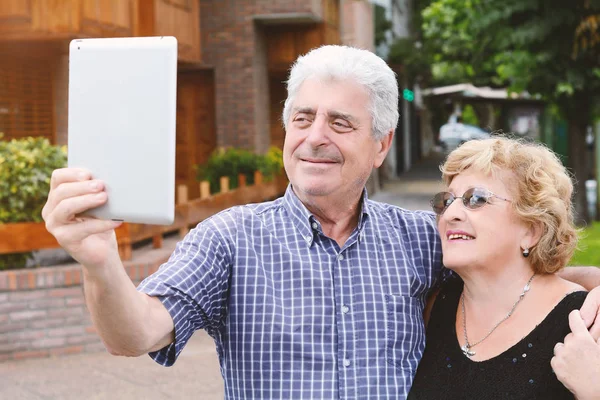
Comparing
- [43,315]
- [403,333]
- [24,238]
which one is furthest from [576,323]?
[24,238]

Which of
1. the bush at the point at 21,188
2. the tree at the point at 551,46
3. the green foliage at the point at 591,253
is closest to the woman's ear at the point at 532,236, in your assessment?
the bush at the point at 21,188

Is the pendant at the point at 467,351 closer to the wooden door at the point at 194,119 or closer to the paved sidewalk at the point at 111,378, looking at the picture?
the paved sidewalk at the point at 111,378

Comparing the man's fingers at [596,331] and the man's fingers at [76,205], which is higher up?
the man's fingers at [76,205]

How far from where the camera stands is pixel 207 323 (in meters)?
2.56

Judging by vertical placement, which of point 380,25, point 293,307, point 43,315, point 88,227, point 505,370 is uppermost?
point 380,25

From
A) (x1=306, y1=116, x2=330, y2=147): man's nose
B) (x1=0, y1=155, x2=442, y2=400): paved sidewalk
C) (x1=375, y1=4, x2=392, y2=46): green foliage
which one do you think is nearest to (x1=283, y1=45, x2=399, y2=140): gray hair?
(x1=306, y1=116, x2=330, y2=147): man's nose

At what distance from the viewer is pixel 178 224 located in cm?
953

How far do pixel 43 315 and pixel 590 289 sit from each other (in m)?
5.18

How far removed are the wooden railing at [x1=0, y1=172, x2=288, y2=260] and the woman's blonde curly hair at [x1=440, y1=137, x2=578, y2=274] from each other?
5074 mm

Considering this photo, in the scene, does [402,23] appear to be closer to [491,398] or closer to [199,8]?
[199,8]

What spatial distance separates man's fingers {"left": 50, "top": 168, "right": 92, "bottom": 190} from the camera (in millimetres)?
1829

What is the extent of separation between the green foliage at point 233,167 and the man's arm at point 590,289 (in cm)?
994

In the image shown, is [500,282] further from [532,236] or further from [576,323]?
[576,323]

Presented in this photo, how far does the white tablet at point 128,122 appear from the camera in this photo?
1.83 m
